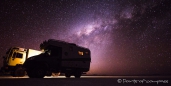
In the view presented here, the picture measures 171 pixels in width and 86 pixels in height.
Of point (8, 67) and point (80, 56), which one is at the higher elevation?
point (80, 56)

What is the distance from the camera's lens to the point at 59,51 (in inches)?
577

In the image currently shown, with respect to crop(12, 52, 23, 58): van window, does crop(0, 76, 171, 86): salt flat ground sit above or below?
below

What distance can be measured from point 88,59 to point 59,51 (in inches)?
153

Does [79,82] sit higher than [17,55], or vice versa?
[17,55]

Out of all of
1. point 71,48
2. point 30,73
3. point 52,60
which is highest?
point 71,48

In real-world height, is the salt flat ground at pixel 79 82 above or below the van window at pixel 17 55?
below

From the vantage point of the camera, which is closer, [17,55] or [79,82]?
[79,82]

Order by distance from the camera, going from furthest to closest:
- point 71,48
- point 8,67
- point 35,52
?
point 35,52, point 8,67, point 71,48

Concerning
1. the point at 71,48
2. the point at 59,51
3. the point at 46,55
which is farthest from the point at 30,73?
the point at 71,48

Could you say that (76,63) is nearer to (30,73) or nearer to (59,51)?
(59,51)

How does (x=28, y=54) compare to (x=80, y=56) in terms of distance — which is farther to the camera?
(x=28, y=54)

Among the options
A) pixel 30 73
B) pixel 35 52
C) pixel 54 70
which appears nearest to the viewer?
pixel 30 73

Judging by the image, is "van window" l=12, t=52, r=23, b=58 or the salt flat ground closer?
the salt flat ground

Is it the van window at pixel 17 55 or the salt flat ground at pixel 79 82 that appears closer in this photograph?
the salt flat ground at pixel 79 82
